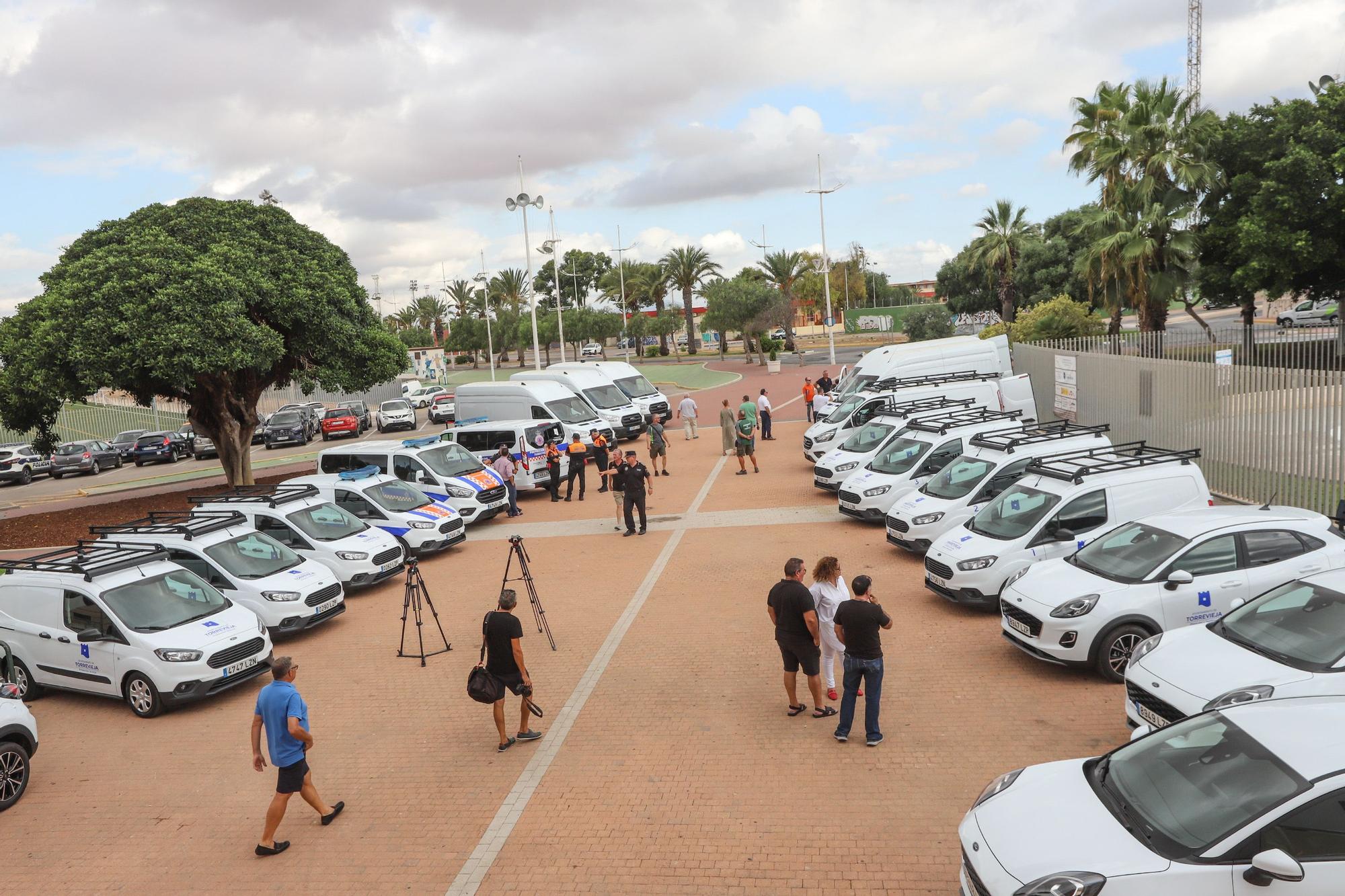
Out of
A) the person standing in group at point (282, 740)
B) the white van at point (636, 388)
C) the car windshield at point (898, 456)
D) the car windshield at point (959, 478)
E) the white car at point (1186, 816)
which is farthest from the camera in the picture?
the white van at point (636, 388)

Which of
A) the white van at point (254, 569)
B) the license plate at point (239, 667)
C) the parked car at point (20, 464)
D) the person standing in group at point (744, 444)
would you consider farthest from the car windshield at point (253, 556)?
the parked car at point (20, 464)

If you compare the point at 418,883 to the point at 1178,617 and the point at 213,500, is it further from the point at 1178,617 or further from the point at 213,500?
the point at 213,500

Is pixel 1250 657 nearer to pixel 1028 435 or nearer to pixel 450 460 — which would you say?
pixel 1028 435

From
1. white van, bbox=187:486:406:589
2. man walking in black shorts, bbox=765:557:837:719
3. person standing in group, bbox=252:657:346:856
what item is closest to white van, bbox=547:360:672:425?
white van, bbox=187:486:406:589

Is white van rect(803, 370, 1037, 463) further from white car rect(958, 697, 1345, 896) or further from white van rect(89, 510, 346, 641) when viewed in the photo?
white car rect(958, 697, 1345, 896)

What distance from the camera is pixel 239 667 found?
35.2ft

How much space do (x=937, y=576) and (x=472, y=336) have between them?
79.3 meters

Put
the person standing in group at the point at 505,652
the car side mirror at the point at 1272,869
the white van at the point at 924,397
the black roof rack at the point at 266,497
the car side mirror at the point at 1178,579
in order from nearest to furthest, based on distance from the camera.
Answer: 1. the car side mirror at the point at 1272,869
2. the person standing in group at the point at 505,652
3. the car side mirror at the point at 1178,579
4. the black roof rack at the point at 266,497
5. the white van at the point at 924,397

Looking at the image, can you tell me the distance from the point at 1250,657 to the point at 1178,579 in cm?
162

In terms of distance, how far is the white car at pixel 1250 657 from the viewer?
6746 mm

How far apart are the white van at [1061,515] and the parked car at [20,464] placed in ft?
123

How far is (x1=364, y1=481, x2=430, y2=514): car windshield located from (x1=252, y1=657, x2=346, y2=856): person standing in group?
990 centimetres

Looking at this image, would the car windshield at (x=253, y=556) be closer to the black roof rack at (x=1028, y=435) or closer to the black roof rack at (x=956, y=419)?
the black roof rack at (x=1028, y=435)

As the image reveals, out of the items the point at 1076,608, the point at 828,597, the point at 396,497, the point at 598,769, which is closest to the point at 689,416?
the point at 396,497
